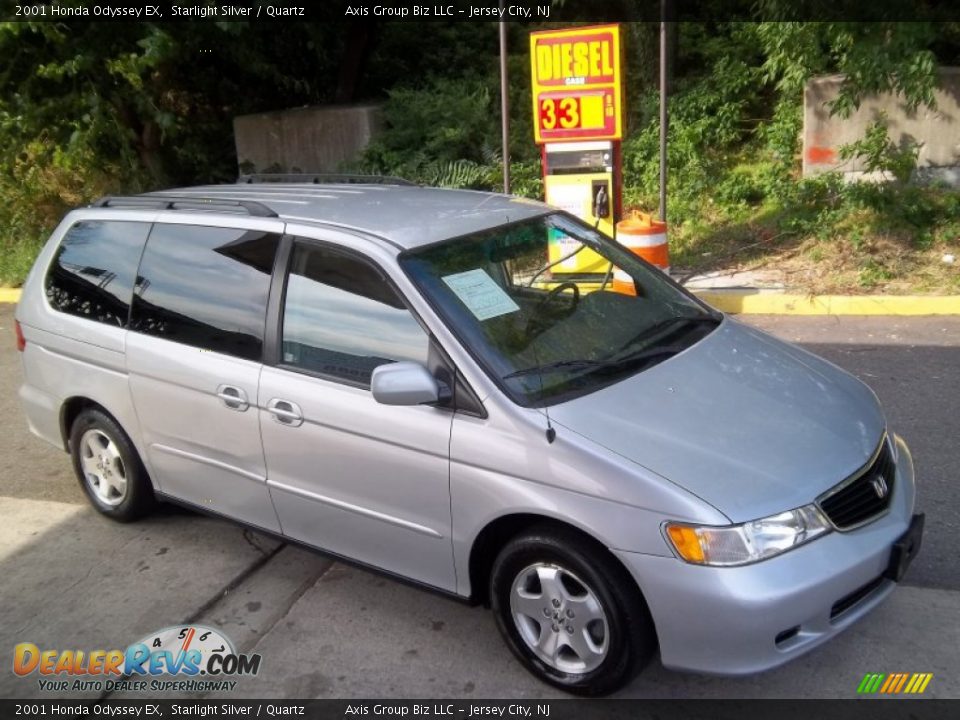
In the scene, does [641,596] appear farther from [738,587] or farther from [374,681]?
[374,681]

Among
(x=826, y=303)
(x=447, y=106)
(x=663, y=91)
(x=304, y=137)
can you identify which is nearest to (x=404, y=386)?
(x=826, y=303)

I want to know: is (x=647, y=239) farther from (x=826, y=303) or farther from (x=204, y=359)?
(x=204, y=359)

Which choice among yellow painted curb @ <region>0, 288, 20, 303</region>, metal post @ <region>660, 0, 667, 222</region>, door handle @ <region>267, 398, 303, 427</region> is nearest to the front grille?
door handle @ <region>267, 398, 303, 427</region>

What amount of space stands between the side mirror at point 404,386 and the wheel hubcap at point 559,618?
71 centimetres

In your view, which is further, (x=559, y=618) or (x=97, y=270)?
(x=97, y=270)

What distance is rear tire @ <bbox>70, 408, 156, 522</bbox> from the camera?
4.48 m

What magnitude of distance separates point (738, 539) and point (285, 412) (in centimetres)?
185

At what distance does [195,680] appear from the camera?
3479 millimetres

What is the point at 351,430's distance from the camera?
342 centimetres

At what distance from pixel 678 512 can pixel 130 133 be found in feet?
35.3

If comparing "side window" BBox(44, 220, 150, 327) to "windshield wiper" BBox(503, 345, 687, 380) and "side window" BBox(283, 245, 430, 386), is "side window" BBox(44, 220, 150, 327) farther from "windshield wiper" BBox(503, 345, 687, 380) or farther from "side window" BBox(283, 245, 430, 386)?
"windshield wiper" BBox(503, 345, 687, 380)

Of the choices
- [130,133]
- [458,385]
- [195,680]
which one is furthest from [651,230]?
[130,133]

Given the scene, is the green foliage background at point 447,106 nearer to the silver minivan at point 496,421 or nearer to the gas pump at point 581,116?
the gas pump at point 581,116

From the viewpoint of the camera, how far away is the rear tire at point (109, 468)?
4.48m
